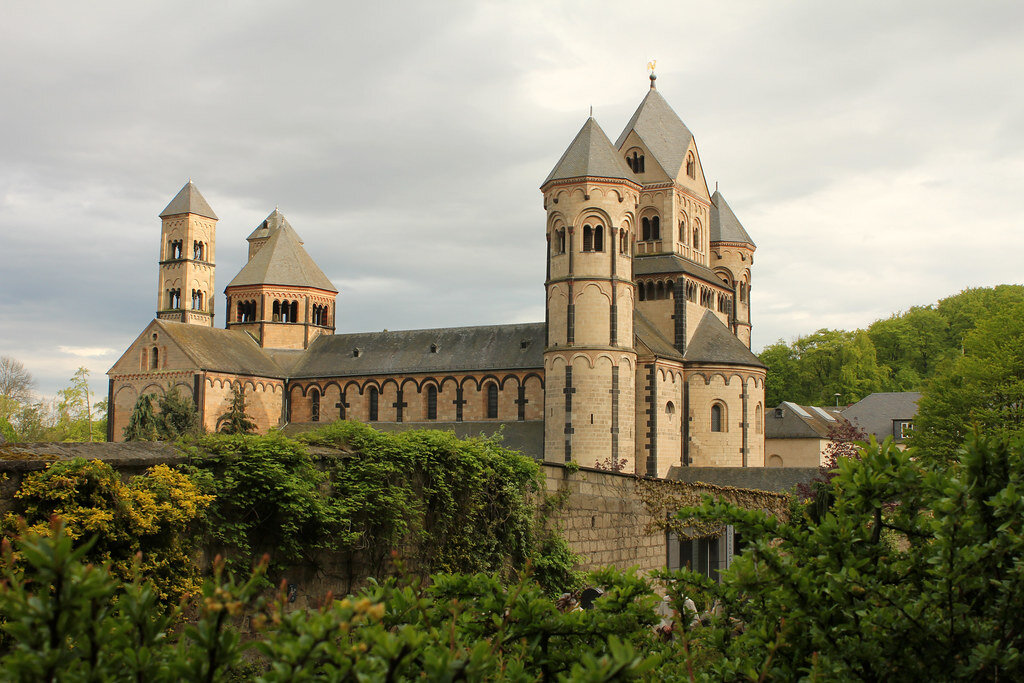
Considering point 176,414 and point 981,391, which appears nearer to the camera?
point 981,391

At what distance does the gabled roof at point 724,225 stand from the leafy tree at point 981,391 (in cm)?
1887

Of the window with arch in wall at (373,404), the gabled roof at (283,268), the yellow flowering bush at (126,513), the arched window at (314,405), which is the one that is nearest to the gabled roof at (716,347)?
the window with arch in wall at (373,404)

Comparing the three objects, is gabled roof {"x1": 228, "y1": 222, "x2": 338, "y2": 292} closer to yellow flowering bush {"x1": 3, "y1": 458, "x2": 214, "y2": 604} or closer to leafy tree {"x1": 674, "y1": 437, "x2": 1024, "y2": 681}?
yellow flowering bush {"x1": 3, "y1": 458, "x2": 214, "y2": 604}

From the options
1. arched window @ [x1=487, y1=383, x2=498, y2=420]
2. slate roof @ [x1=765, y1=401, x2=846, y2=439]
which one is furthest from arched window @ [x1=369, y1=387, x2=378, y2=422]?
slate roof @ [x1=765, y1=401, x2=846, y2=439]

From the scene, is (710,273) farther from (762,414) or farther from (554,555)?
(554,555)

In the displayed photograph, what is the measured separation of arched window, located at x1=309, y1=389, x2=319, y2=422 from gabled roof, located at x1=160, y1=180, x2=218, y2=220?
2632 centimetres

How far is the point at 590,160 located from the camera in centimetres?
4519

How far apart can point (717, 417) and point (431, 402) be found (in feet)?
53.5

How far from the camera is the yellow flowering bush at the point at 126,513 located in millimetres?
8979

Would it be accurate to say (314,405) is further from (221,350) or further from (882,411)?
(882,411)

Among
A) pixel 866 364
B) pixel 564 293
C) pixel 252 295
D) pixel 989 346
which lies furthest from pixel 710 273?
pixel 866 364

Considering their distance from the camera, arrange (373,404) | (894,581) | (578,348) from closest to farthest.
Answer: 1. (894,581)
2. (578,348)
3. (373,404)

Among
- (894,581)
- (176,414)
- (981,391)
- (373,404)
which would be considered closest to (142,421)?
(176,414)

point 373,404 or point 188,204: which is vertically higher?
point 188,204
